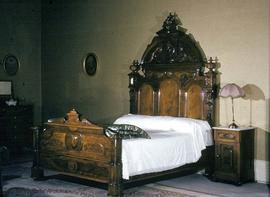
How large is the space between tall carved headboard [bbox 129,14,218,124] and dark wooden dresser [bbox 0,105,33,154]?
96.1 inches

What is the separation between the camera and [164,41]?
720cm

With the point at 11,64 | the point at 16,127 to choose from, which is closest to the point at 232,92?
the point at 16,127

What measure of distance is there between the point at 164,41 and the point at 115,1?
5.15 feet

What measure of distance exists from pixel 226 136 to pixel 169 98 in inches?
53.3

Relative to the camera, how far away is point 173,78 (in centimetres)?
708

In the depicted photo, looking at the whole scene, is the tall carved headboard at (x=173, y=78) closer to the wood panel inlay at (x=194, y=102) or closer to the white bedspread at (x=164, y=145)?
the wood panel inlay at (x=194, y=102)

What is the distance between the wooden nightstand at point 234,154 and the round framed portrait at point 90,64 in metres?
3.21

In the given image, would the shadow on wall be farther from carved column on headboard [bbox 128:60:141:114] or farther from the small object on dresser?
the small object on dresser

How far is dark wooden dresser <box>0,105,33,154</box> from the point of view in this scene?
845cm

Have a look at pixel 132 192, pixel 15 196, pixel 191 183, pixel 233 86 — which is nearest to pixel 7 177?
pixel 15 196

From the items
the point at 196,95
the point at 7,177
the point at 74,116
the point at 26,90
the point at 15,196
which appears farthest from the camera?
the point at 26,90

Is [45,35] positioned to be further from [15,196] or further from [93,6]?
[15,196]

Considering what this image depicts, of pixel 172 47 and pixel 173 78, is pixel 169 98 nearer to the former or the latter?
pixel 173 78

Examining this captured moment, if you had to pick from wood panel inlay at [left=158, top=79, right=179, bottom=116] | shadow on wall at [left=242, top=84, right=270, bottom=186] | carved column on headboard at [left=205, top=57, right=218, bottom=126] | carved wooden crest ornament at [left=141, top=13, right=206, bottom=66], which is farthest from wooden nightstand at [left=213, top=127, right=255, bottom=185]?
carved wooden crest ornament at [left=141, top=13, right=206, bottom=66]
